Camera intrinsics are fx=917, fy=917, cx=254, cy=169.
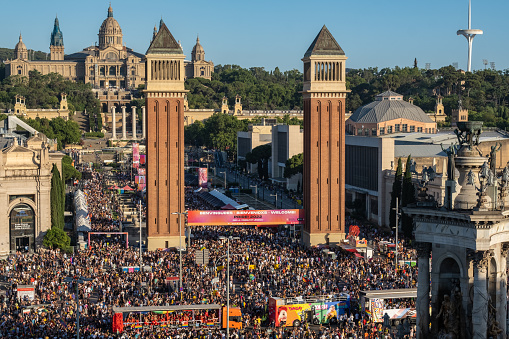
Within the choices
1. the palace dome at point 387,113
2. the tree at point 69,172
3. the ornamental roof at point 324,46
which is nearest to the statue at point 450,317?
the ornamental roof at point 324,46

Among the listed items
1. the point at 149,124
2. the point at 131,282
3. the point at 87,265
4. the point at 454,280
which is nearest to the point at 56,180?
the point at 149,124

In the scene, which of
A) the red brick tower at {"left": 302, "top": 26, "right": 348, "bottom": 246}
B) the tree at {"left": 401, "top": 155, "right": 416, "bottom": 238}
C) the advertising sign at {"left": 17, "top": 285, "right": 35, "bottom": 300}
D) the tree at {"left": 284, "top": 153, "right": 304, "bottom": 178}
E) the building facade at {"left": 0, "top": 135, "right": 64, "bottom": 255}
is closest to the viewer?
the advertising sign at {"left": 17, "top": 285, "right": 35, "bottom": 300}

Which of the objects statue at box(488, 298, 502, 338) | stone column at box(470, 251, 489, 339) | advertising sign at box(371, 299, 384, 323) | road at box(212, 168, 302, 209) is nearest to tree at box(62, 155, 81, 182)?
road at box(212, 168, 302, 209)

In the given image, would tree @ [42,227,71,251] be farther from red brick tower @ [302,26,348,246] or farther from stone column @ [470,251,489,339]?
stone column @ [470,251,489,339]

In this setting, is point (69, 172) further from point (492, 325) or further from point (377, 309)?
point (492, 325)

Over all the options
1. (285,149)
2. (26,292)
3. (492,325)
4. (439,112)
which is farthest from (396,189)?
(439,112)

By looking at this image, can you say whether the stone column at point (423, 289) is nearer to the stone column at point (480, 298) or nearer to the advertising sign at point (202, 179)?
the stone column at point (480, 298)

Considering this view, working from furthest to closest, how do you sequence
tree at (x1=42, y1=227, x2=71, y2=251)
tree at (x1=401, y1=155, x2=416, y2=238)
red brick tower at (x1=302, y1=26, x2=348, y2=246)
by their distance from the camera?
tree at (x1=401, y1=155, x2=416, y2=238) < red brick tower at (x1=302, y1=26, x2=348, y2=246) < tree at (x1=42, y1=227, x2=71, y2=251)
